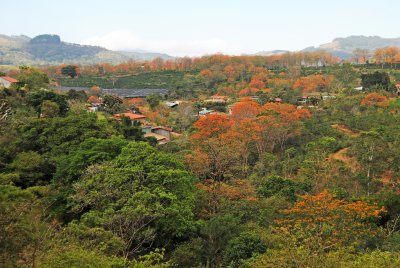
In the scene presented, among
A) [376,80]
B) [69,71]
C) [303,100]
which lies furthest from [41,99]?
[69,71]

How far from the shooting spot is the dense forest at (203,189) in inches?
436

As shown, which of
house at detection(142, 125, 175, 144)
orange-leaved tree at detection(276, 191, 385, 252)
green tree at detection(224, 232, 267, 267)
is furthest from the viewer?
house at detection(142, 125, 175, 144)

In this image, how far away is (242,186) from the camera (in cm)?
2062

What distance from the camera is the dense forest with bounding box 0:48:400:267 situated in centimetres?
1107

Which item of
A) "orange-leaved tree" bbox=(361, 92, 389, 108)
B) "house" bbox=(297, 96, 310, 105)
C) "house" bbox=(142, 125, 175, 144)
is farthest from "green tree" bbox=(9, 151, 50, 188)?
"house" bbox=(297, 96, 310, 105)

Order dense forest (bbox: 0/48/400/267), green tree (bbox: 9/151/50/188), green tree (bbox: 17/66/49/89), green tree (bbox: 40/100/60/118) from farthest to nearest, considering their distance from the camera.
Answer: green tree (bbox: 17/66/49/89)
green tree (bbox: 40/100/60/118)
green tree (bbox: 9/151/50/188)
dense forest (bbox: 0/48/400/267)

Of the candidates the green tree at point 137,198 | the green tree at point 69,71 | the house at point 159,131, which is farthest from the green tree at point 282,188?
the green tree at point 69,71

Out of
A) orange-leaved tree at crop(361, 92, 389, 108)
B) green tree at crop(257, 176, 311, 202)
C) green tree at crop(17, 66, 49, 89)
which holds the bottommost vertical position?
green tree at crop(257, 176, 311, 202)

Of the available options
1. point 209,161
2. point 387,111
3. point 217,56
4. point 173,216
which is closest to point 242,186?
point 209,161

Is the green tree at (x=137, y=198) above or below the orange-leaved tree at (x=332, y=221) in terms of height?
above

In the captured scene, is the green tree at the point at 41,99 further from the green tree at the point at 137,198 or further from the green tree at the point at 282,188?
the green tree at the point at 282,188

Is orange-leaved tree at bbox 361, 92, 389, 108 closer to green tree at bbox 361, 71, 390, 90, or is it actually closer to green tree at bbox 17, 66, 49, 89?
green tree at bbox 361, 71, 390, 90

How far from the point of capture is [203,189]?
1880 centimetres

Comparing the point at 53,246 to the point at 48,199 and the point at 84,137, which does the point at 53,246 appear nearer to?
the point at 48,199
